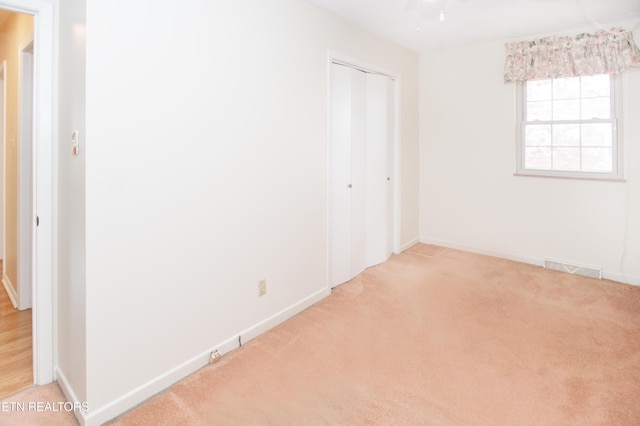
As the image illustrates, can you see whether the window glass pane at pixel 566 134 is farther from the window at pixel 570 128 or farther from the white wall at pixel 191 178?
the white wall at pixel 191 178

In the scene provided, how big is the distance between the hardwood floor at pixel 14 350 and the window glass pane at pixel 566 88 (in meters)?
5.03

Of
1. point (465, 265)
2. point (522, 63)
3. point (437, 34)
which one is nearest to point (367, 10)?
point (437, 34)

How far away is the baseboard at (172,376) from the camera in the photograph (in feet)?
5.63

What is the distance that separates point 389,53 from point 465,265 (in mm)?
2516

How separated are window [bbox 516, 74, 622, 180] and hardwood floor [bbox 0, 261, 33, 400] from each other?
4.69m

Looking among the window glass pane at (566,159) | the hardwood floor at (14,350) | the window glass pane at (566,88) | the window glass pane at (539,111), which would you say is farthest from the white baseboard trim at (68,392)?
the window glass pane at (566,88)

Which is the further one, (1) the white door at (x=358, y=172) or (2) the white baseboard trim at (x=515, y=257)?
(2) the white baseboard trim at (x=515, y=257)

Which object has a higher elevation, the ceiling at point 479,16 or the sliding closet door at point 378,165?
the ceiling at point 479,16

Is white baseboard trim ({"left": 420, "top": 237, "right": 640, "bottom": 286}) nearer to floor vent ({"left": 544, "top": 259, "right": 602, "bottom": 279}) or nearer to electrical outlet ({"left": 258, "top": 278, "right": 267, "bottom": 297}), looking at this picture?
floor vent ({"left": 544, "top": 259, "right": 602, "bottom": 279})

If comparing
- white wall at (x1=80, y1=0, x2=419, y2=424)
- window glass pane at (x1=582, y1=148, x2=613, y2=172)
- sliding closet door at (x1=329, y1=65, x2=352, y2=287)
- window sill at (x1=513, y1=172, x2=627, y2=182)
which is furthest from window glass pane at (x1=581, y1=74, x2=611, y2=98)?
white wall at (x1=80, y1=0, x2=419, y2=424)

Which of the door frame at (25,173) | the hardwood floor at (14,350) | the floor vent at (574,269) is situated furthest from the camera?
the floor vent at (574,269)

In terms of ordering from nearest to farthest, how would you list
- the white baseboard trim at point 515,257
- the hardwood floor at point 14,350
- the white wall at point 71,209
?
the white wall at point 71,209 < the hardwood floor at point 14,350 < the white baseboard trim at point 515,257

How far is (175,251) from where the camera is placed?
198 cm

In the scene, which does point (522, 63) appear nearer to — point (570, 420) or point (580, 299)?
point (580, 299)
